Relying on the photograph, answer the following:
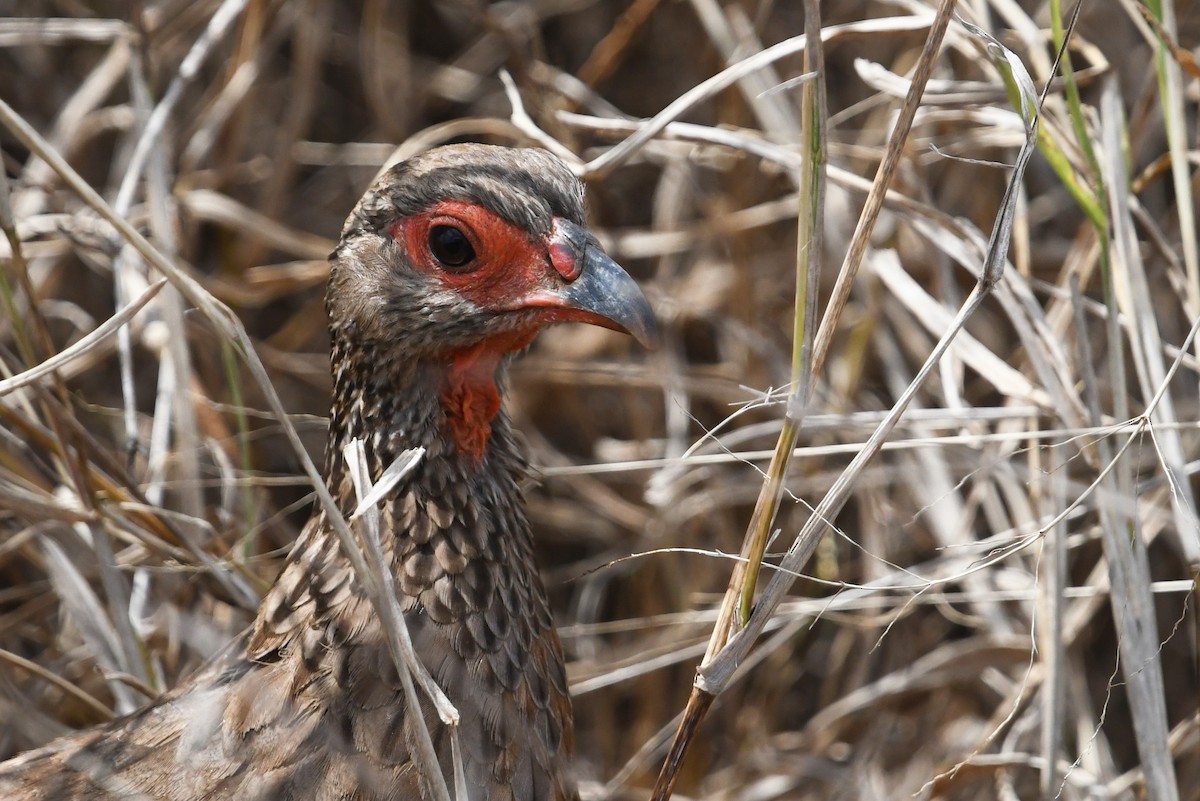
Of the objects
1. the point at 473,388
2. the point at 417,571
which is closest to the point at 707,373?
the point at 473,388

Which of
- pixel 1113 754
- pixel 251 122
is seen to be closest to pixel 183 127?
pixel 251 122

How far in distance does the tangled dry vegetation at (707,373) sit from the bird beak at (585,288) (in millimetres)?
269

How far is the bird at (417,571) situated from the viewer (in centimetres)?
172

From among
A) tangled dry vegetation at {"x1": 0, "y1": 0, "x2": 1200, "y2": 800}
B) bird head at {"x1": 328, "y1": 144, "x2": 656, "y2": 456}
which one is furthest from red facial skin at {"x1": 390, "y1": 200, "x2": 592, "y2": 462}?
tangled dry vegetation at {"x1": 0, "y1": 0, "x2": 1200, "y2": 800}

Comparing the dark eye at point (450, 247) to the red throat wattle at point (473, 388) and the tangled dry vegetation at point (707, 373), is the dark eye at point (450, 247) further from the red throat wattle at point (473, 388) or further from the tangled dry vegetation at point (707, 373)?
the tangled dry vegetation at point (707, 373)

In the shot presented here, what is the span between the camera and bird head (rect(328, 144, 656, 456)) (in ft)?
5.88

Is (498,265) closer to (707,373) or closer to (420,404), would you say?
(420,404)

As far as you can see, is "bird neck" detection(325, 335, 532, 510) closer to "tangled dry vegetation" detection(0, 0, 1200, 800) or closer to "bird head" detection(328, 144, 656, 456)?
"bird head" detection(328, 144, 656, 456)

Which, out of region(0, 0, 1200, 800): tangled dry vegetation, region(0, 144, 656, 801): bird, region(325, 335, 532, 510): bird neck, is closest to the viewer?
region(0, 144, 656, 801): bird

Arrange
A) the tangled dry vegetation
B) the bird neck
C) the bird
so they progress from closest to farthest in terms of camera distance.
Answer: the bird
the bird neck
the tangled dry vegetation

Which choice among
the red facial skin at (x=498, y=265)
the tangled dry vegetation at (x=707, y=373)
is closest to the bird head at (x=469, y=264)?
the red facial skin at (x=498, y=265)

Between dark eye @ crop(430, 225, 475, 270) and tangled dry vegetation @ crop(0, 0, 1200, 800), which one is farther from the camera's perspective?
tangled dry vegetation @ crop(0, 0, 1200, 800)

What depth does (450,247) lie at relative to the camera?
71.5 inches

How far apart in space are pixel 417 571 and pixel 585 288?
1.52 feet
